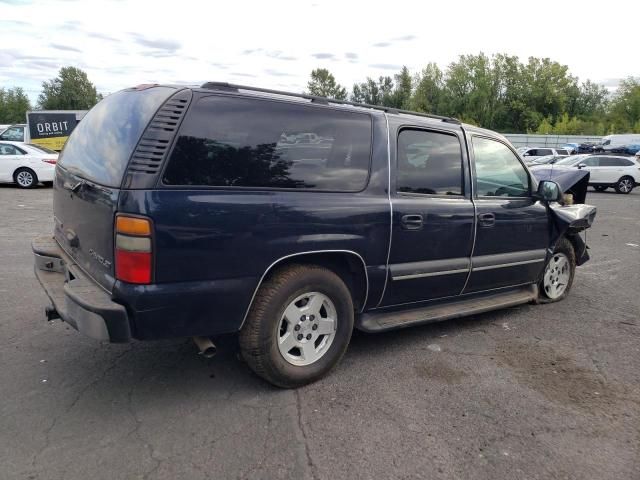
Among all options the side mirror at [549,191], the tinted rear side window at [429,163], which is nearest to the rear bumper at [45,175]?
the tinted rear side window at [429,163]

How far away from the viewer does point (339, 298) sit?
11.1ft

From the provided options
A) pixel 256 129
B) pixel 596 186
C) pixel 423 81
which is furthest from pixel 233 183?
pixel 423 81

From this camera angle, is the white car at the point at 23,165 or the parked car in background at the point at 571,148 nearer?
the white car at the point at 23,165

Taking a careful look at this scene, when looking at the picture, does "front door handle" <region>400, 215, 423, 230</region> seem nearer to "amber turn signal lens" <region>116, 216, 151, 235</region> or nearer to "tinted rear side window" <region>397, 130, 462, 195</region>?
"tinted rear side window" <region>397, 130, 462, 195</region>

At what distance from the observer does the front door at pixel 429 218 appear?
368 centimetres

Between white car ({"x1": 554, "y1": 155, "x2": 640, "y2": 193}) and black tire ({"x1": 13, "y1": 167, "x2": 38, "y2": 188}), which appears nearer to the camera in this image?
black tire ({"x1": 13, "y1": 167, "x2": 38, "y2": 188})

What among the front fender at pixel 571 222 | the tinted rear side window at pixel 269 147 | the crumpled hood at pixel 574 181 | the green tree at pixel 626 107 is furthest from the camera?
the green tree at pixel 626 107

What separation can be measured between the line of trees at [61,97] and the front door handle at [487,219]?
248 feet

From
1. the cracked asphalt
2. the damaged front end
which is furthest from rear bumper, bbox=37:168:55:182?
the damaged front end

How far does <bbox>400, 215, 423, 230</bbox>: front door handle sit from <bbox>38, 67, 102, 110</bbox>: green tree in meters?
78.6

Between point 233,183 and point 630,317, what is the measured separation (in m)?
4.28

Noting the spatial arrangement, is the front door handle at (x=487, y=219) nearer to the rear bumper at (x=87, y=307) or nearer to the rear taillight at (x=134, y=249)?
the rear taillight at (x=134, y=249)

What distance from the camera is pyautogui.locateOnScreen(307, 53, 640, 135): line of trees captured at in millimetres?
72625

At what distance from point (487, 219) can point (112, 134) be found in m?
2.90
